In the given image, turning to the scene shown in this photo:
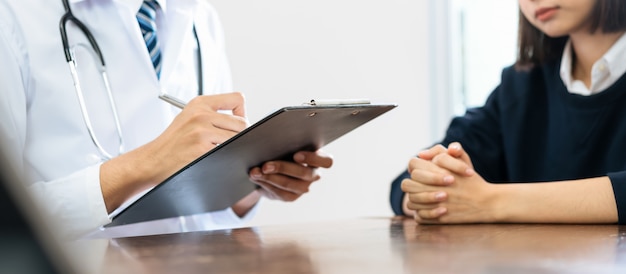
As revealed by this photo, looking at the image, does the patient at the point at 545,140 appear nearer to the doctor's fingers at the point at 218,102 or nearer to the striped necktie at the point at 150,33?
the doctor's fingers at the point at 218,102

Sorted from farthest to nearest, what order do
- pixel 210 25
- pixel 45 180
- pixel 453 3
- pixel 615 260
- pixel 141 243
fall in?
pixel 453 3, pixel 210 25, pixel 45 180, pixel 141 243, pixel 615 260

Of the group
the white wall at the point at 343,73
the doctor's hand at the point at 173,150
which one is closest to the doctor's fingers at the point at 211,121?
the doctor's hand at the point at 173,150

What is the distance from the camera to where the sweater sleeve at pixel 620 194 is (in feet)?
2.80

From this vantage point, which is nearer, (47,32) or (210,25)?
(47,32)

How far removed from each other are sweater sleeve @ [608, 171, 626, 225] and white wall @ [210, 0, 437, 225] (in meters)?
1.39

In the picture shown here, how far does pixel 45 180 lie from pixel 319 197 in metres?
1.28

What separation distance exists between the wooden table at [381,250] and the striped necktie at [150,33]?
1.55 feet

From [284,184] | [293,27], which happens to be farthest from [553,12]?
[293,27]

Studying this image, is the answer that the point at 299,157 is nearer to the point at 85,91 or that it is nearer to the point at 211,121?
the point at 211,121

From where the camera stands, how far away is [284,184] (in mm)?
1106

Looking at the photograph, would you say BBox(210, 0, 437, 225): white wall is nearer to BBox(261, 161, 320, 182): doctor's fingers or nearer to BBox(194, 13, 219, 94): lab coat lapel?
BBox(194, 13, 219, 94): lab coat lapel

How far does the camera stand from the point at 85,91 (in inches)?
44.5

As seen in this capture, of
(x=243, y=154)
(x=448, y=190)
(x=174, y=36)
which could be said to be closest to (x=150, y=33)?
(x=174, y=36)

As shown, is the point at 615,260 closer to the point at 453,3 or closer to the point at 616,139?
the point at 616,139
